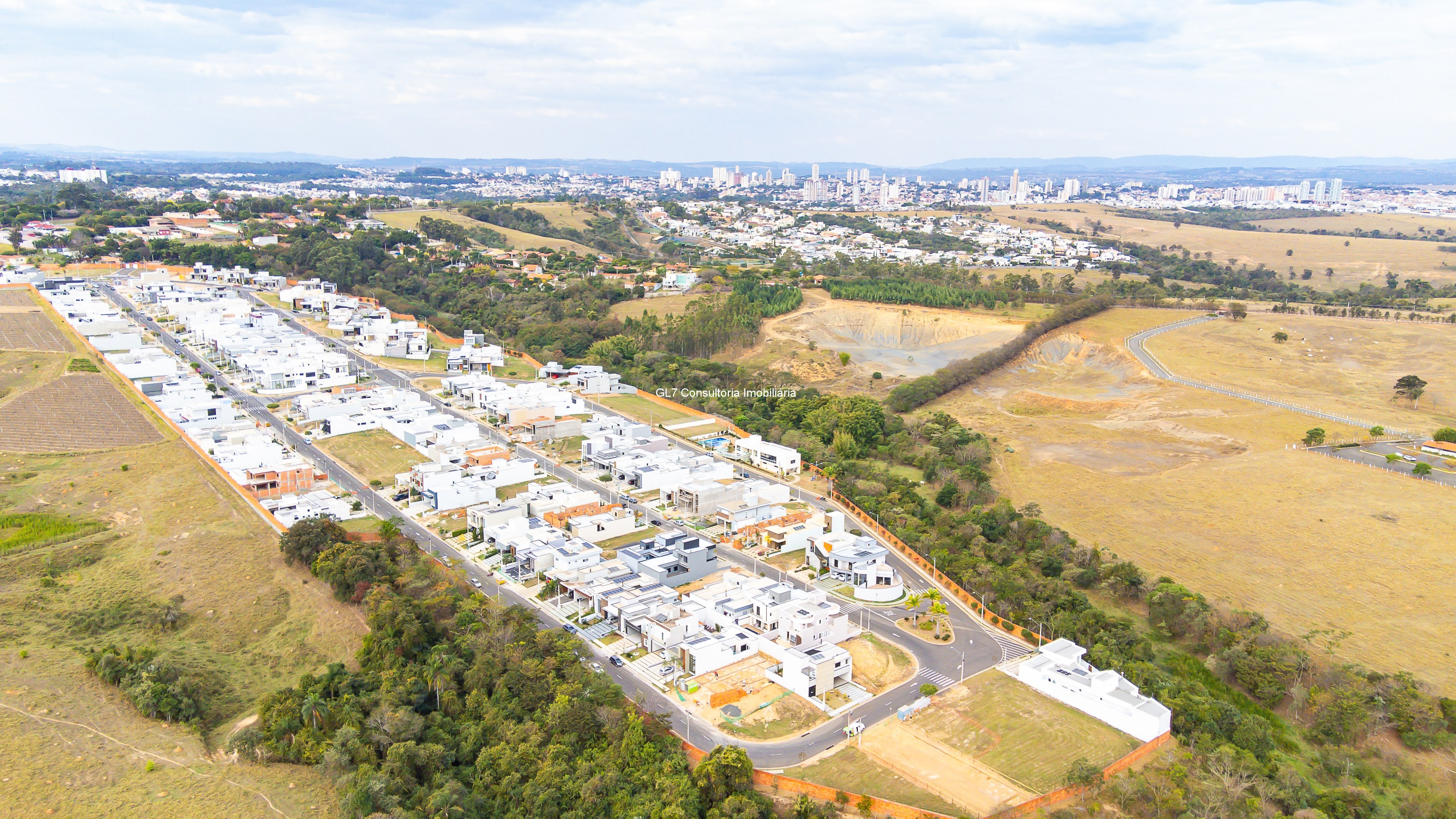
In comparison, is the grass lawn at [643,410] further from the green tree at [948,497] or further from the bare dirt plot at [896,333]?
the bare dirt plot at [896,333]

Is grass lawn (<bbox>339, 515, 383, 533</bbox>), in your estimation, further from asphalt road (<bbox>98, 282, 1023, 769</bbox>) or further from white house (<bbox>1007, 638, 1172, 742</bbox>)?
white house (<bbox>1007, 638, 1172, 742</bbox>)

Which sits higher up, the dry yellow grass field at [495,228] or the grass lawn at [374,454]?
the dry yellow grass field at [495,228]

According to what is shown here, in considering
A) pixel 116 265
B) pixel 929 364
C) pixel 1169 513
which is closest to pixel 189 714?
pixel 1169 513

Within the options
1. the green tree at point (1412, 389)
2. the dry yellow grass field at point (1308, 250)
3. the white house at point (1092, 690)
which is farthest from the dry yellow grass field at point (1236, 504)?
the dry yellow grass field at point (1308, 250)

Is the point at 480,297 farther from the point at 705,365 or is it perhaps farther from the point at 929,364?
the point at 929,364

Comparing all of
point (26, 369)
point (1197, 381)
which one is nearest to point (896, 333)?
point (1197, 381)

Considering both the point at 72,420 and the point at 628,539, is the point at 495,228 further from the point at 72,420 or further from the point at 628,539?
the point at 628,539
